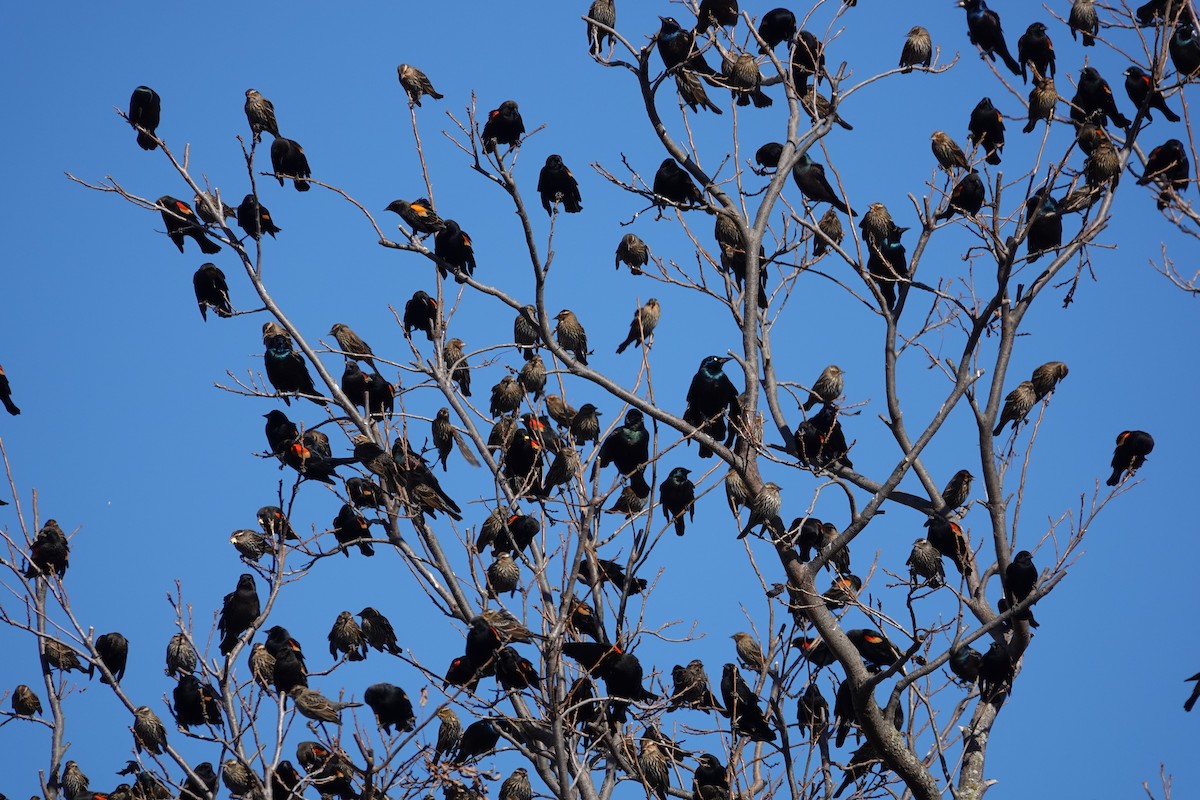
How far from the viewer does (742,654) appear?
1126cm

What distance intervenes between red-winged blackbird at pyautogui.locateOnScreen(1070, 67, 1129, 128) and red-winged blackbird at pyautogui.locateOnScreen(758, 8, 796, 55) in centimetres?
228

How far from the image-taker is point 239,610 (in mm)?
10117

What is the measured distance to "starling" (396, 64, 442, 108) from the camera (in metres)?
11.3

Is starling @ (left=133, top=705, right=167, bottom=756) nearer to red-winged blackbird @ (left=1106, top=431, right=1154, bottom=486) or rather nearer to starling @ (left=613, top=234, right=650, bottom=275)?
starling @ (left=613, top=234, right=650, bottom=275)

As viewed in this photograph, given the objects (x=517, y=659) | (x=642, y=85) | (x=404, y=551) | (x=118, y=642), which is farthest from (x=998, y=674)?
(x=118, y=642)

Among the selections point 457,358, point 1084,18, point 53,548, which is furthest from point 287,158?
point 1084,18

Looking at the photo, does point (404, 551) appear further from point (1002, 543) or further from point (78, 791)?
point (78, 791)

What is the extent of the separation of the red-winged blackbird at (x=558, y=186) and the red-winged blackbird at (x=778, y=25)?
200cm

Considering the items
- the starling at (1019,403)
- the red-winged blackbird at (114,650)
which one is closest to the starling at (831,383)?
the starling at (1019,403)

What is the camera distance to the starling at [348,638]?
35.2 feet

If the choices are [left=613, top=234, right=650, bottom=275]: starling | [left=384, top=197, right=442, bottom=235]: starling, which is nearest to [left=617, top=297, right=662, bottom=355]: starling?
[left=613, top=234, right=650, bottom=275]: starling

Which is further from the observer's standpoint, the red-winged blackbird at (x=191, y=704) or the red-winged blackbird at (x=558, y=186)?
the red-winged blackbird at (x=558, y=186)

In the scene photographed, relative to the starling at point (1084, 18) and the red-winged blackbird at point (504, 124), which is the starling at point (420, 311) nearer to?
the red-winged blackbird at point (504, 124)

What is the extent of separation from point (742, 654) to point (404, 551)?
393 cm
